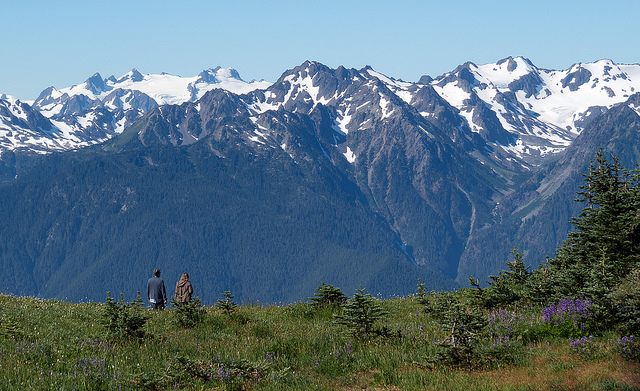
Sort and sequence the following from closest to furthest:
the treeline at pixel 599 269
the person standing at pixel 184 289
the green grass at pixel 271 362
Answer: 1. the green grass at pixel 271 362
2. the treeline at pixel 599 269
3. the person standing at pixel 184 289

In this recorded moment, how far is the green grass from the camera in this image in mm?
12523

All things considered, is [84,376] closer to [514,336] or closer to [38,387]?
[38,387]

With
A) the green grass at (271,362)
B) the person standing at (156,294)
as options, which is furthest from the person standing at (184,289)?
the green grass at (271,362)

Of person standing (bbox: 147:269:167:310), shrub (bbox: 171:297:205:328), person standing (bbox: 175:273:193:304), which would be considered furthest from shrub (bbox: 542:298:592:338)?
person standing (bbox: 147:269:167:310)

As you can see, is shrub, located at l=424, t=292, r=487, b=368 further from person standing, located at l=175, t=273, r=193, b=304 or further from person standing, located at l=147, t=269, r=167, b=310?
person standing, located at l=147, t=269, r=167, b=310

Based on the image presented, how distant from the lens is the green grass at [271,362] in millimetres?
12523

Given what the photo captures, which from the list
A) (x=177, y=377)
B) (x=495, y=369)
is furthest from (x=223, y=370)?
(x=495, y=369)

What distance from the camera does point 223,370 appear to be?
1328cm

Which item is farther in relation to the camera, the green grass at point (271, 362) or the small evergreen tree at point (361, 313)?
the small evergreen tree at point (361, 313)

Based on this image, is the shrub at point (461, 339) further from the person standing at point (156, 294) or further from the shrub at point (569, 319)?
the person standing at point (156, 294)

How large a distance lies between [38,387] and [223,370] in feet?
12.2

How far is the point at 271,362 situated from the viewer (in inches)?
557

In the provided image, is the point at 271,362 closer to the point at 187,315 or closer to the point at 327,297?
the point at 187,315

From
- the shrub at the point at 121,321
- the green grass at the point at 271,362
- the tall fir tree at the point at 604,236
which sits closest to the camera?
the green grass at the point at 271,362
